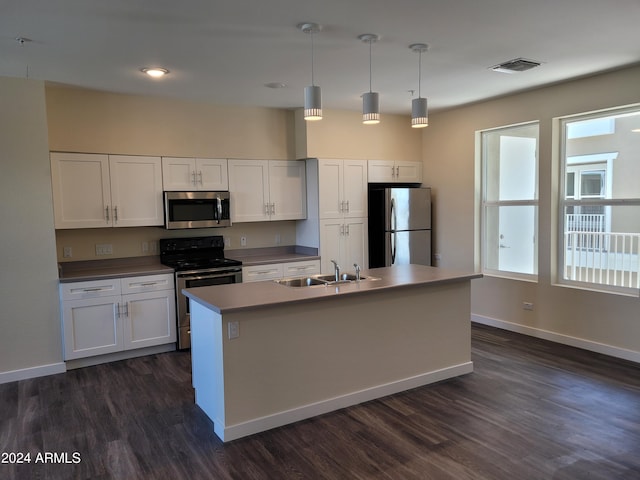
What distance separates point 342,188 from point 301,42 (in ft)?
8.54

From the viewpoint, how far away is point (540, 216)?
495 centimetres

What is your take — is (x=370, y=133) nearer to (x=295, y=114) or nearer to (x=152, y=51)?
(x=295, y=114)

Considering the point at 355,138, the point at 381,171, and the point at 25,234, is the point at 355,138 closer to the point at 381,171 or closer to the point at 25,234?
the point at 381,171

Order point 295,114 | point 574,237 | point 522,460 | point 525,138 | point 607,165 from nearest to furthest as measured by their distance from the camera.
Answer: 1. point 522,460
2. point 607,165
3. point 574,237
4. point 525,138
5. point 295,114

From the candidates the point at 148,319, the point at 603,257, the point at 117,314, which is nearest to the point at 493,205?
the point at 603,257

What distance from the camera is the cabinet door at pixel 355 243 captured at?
19.0ft

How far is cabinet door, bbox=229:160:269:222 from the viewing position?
17.5 ft

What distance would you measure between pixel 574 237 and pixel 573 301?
0.67 meters

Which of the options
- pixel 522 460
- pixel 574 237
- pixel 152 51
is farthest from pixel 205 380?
pixel 574 237

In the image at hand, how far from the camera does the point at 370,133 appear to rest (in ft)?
19.5

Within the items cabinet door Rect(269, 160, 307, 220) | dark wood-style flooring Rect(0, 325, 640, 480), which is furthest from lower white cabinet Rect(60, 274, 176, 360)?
cabinet door Rect(269, 160, 307, 220)

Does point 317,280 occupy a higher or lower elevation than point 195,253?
lower

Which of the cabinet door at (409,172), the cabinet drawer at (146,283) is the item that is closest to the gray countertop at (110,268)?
the cabinet drawer at (146,283)

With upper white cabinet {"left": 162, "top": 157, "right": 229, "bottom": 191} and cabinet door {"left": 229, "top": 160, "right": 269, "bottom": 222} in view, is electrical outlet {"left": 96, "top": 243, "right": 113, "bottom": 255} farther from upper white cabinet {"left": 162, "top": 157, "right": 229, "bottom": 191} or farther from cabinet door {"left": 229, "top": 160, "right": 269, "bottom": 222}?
cabinet door {"left": 229, "top": 160, "right": 269, "bottom": 222}
